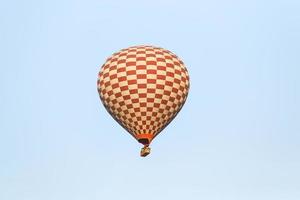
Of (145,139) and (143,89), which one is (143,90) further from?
(145,139)

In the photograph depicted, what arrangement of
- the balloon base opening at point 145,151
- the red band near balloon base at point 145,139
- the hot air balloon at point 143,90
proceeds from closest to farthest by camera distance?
the balloon base opening at point 145,151 → the red band near balloon base at point 145,139 → the hot air balloon at point 143,90

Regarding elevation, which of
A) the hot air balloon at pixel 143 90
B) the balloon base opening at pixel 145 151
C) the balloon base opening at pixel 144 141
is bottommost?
the balloon base opening at pixel 145 151

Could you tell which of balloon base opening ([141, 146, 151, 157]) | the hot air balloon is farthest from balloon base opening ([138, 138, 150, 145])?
balloon base opening ([141, 146, 151, 157])

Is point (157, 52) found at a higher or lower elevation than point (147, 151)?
higher

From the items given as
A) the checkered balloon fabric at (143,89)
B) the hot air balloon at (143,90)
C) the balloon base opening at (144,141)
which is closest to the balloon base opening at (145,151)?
the hot air balloon at (143,90)

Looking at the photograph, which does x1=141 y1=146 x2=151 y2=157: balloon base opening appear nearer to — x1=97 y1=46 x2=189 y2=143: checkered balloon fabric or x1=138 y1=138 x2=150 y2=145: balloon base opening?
x1=138 y1=138 x2=150 y2=145: balloon base opening

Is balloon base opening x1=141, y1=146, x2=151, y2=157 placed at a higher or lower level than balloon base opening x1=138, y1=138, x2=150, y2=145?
lower

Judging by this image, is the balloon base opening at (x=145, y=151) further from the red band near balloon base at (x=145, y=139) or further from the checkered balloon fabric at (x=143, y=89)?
the checkered balloon fabric at (x=143, y=89)
